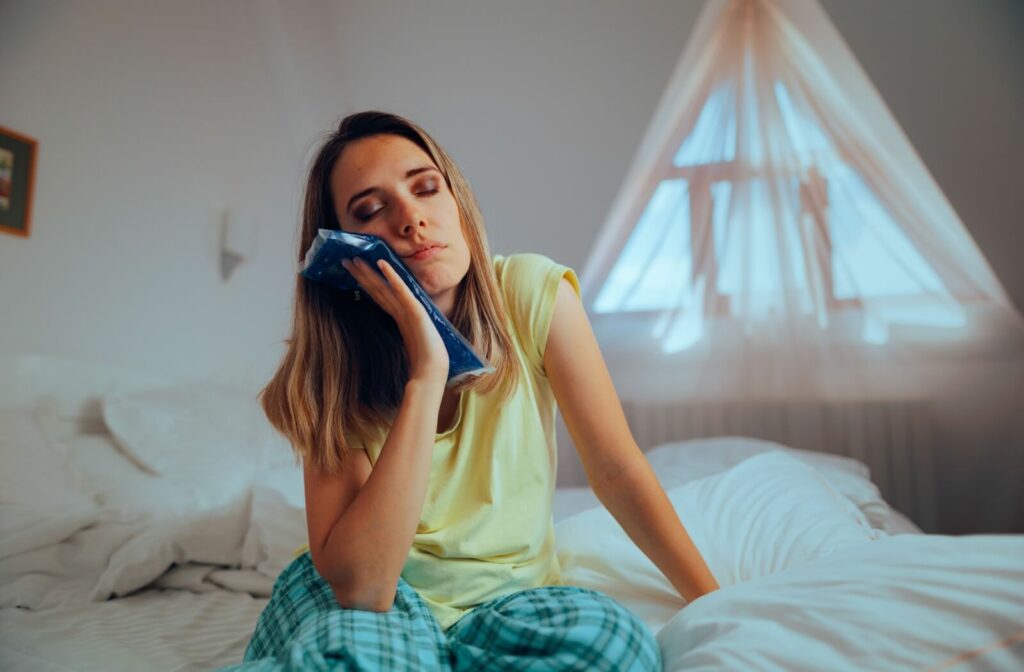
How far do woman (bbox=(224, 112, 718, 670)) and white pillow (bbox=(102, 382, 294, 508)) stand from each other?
0.74 meters

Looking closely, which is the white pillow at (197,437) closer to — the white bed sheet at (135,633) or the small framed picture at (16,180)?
the white bed sheet at (135,633)

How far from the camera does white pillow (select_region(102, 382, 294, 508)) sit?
57.9 inches

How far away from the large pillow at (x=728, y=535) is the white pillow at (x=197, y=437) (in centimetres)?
81

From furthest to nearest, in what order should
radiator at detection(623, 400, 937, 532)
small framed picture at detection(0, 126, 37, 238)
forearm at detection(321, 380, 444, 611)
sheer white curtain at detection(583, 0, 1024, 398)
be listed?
radiator at detection(623, 400, 937, 532)
sheer white curtain at detection(583, 0, 1024, 398)
small framed picture at detection(0, 126, 37, 238)
forearm at detection(321, 380, 444, 611)

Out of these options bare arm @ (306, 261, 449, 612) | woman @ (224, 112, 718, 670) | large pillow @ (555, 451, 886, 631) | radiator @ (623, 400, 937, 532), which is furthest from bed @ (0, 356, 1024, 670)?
radiator @ (623, 400, 937, 532)

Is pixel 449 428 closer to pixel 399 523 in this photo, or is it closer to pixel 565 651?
pixel 399 523

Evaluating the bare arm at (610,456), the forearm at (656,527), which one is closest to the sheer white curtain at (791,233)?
the bare arm at (610,456)

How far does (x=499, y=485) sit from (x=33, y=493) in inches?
37.7

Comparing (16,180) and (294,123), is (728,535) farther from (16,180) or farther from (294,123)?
(294,123)

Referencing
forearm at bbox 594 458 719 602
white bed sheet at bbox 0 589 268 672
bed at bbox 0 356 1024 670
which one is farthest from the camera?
white bed sheet at bbox 0 589 268 672

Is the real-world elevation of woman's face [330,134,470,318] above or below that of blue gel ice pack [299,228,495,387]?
above

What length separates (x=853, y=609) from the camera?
1.66ft

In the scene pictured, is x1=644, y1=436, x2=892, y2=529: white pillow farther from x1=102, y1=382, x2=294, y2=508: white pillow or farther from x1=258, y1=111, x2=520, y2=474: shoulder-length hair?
x1=102, y1=382, x2=294, y2=508: white pillow

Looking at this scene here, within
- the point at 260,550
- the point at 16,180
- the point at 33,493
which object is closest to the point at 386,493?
the point at 260,550
